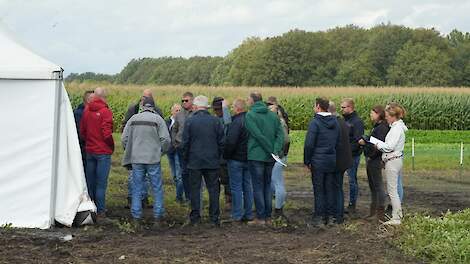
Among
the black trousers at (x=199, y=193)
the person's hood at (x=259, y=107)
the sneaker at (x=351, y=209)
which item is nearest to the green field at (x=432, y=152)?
the sneaker at (x=351, y=209)

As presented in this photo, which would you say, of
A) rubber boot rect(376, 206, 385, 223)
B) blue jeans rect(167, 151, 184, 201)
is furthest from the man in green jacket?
blue jeans rect(167, 151, 184, 201)

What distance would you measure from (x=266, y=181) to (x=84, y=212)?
2.64m

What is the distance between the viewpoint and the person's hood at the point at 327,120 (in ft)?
37.9

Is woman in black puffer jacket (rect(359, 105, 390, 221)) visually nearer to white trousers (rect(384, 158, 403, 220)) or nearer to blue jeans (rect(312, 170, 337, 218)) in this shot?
white trousers (rect(384, 158, 403, 220))

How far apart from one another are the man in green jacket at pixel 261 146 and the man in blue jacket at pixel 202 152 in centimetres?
46

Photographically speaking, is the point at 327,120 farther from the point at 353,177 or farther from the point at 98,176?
the point at 98,176

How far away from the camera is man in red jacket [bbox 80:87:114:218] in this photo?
11.9 metres

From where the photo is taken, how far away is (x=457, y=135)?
3584 centimetres

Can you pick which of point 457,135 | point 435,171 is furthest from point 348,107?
point 457,135

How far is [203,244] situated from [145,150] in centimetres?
238

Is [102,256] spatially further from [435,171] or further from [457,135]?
[457,135]

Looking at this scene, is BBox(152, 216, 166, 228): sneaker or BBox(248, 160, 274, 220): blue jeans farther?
BBox(248, 160, 274, 220): blue jeans

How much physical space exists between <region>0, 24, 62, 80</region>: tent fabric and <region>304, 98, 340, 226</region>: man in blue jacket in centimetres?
361

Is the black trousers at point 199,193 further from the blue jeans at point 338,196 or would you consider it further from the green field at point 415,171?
the blue jeans at point 338,196
